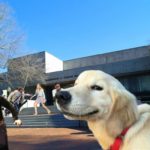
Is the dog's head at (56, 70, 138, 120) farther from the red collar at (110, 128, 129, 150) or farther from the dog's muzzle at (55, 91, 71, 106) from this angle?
the red collar at (110, 128, 129, 150)

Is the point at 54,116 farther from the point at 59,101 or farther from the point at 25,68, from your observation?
the point at 25,68

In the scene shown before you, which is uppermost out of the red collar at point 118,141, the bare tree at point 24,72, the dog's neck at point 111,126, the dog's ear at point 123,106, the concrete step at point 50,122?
the bare tree at point 24,72

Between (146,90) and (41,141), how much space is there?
84.9ft

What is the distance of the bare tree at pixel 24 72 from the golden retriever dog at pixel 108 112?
1622 inches

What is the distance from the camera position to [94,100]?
3.27 meters

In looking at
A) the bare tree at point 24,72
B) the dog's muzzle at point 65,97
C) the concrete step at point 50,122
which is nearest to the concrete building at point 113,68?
the bare tree at point 24,72

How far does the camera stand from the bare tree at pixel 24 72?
44.8 meters

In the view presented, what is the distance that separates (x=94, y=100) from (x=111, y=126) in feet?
0.84

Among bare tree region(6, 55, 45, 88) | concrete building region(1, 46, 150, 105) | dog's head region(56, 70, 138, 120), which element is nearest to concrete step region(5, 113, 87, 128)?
concrete building region(1, 46, 150, 105)

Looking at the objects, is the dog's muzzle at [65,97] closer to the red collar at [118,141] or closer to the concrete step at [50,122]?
the red collar at [118,141]

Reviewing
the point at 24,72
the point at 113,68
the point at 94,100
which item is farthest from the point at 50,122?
the point at 24,72

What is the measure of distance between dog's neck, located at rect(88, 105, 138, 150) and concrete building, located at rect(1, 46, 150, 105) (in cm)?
3070

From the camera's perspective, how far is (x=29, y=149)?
12.7 m

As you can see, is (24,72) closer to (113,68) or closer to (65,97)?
(113,68)
